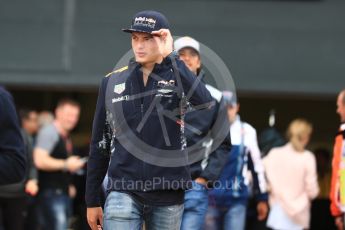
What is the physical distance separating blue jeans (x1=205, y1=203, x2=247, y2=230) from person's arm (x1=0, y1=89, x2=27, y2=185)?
3860mm

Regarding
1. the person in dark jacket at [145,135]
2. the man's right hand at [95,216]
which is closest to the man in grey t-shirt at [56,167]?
the man's right hand at [95,216]

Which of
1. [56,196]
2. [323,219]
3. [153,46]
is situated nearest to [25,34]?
[56,196]

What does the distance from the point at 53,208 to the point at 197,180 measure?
13.1 feet

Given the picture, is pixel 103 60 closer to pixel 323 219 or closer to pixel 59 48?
pixel 59 48

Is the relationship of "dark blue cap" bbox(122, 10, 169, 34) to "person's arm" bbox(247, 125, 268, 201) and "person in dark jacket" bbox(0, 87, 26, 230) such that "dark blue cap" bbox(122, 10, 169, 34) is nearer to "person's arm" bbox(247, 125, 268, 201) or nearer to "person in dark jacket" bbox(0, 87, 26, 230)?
"person in dark jacket" bbox(0, 87, 26, 230)

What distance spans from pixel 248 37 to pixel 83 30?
2.50 metres

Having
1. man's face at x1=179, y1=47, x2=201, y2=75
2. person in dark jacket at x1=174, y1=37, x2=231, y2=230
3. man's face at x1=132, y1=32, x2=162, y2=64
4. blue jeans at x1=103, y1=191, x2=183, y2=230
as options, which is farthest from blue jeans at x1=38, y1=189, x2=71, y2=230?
man's face at x1=132, y1=32, x2=162, y2=64

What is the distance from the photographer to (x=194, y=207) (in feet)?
26.0

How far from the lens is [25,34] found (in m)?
13.1

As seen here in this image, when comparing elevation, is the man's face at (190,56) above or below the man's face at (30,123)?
above

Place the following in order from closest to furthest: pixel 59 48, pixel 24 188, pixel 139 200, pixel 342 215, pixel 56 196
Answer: pixel 139 200 → pixel 342 215 → pixel 24 188 → pixel 56 196 → pixel 59 48

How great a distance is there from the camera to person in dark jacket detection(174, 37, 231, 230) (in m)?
7.81

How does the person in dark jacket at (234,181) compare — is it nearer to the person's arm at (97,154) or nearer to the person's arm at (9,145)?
the person's arm at (97,154)

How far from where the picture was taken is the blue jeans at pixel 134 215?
5.74 meters
